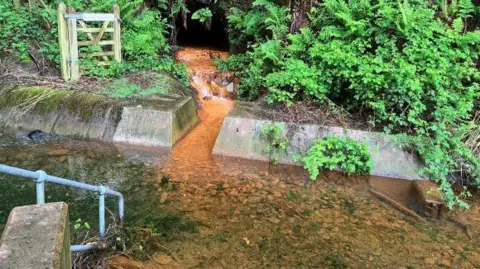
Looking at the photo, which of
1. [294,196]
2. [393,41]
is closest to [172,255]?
[294,196]

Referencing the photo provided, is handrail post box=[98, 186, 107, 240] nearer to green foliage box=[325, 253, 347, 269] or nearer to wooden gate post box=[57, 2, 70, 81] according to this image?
green foliage box=[325, 253, 347, 269]

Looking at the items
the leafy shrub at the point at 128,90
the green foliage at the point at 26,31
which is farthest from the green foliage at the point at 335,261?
the green foliage at the point at 26,31

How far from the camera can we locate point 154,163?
22.8 feet

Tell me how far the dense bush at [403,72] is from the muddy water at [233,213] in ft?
3.91

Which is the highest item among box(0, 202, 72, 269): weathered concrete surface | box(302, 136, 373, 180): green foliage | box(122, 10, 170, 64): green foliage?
box(122, 10, 170, 64): green foliage

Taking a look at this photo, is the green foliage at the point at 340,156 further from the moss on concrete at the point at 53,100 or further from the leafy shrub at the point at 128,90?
the moss on concrete at the point at 53,100

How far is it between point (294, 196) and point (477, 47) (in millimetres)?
4217

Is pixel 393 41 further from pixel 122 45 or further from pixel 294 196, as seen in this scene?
pixel 122 45

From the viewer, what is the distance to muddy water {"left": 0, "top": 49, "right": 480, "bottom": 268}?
15.4 ft

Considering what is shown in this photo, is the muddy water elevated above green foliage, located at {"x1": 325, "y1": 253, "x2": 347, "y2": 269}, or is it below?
above

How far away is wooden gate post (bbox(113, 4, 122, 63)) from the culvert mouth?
18.8 feet

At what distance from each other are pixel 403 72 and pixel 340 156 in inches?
65.6

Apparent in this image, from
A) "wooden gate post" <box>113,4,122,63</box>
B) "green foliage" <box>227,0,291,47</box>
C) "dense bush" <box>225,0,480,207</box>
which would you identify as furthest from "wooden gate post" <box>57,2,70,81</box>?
"green foliage" <box>227,0,291,47</box>

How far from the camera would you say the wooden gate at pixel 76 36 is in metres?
8.35
